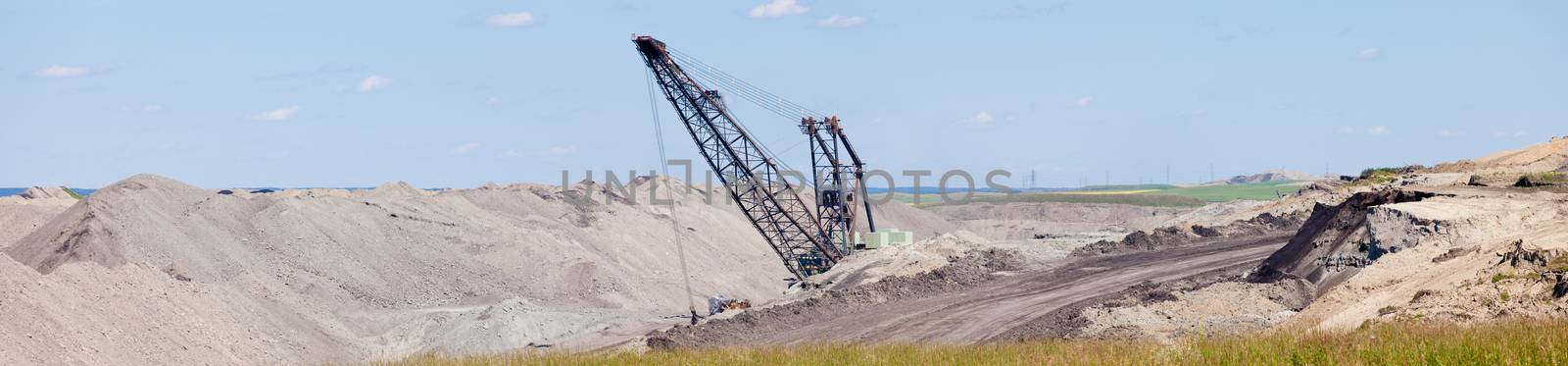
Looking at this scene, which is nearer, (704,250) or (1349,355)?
Result: (1349,355)

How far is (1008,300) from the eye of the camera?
3041 centimetres

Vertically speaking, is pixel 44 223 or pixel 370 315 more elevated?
pixel 44 223

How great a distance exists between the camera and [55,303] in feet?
89.6

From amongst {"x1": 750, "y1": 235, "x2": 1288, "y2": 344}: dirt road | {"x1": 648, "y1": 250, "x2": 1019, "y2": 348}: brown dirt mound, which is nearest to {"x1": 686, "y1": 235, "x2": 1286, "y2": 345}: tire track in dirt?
{"x1": 750, "y1": 235, "x2": 1288, "y2": 344}: dirt road

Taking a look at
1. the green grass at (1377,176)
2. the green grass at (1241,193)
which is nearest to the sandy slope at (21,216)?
the green grass at (1377,176)

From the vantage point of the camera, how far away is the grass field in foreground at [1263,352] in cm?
1277

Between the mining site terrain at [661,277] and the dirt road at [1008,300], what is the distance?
131 millimetres

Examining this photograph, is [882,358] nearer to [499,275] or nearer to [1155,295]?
[1155,295]

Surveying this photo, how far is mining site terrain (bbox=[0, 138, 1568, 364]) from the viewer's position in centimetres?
2159

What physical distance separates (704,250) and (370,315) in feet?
67.4

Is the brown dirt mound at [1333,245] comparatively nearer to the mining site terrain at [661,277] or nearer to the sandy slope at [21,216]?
the mining site terrain at [661,277]

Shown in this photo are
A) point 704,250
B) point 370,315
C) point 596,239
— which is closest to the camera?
point 370,315

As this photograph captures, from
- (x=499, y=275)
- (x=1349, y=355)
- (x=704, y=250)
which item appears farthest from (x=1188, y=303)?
(x=704, y=250)

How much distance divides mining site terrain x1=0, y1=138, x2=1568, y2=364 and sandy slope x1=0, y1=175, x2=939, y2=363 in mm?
100
